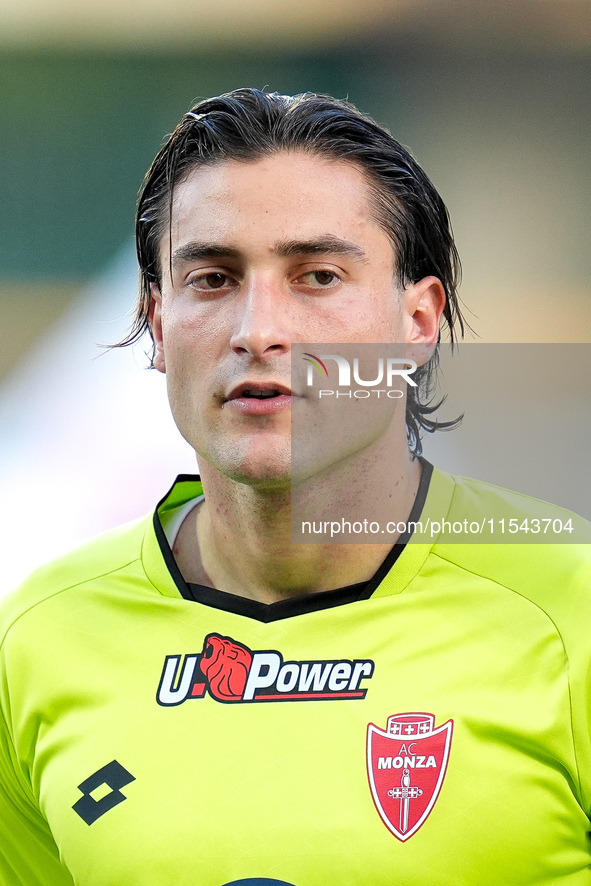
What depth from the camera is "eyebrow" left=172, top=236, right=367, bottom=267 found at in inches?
48.6

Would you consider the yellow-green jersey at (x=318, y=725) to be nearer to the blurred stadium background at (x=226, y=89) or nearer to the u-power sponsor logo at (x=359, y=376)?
the u-power sponsor logo at (x=359, y=376)

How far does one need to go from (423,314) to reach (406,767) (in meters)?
0.68

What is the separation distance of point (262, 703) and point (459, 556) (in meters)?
0.34

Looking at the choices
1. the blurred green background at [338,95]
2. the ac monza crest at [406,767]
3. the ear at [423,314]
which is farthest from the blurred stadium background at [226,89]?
the ac monza crest at [406,767]

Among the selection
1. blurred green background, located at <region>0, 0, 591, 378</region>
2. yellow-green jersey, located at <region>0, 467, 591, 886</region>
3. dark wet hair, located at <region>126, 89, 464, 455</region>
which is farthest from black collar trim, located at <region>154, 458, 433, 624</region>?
blurred green background, located at <region>0, 0, 591, 378</region>

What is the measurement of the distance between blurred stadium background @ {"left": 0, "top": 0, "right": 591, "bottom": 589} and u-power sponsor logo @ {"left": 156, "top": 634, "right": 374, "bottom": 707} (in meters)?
3.63

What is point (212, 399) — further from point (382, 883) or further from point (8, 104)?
point (8, 104)

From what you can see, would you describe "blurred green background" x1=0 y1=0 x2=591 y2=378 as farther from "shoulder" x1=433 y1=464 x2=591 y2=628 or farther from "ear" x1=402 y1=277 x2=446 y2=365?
"shoulder" x1=433 y1=464 x2=591 y2=628

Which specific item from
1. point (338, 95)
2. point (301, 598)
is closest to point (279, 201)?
point (301, 598)

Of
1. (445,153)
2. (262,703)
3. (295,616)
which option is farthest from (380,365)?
(445,153)

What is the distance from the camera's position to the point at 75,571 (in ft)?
4.80

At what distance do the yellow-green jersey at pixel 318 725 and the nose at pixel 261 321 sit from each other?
34 cm

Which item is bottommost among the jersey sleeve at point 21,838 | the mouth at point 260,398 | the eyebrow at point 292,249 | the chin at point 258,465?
the jersey sleeve at point 21,838

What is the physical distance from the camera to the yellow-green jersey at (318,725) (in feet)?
3.62
